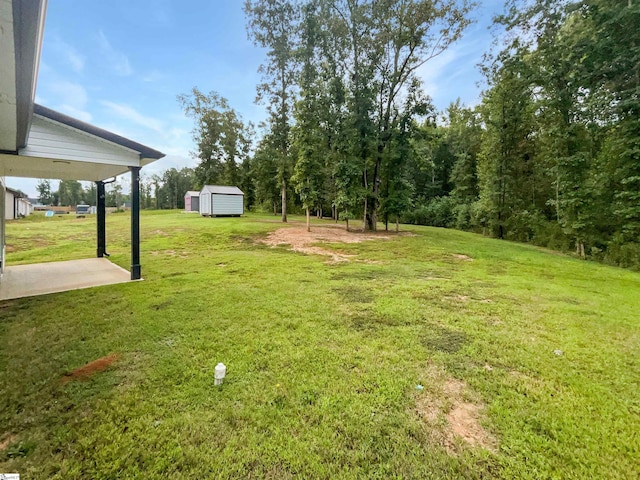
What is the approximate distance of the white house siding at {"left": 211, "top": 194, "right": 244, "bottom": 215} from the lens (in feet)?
72.0

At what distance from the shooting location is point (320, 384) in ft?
8.09

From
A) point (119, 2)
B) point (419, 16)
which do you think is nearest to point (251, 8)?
point (419, 16)

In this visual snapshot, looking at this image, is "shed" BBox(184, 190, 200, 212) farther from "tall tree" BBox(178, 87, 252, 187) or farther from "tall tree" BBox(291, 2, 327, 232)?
"tall tree" BBox(291, 2, 327, 232)

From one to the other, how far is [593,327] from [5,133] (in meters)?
8.27

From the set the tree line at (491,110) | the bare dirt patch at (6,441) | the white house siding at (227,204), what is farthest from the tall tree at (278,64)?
the bare dirt patch at (6,441)

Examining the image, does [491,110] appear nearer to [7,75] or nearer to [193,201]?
[7,75]

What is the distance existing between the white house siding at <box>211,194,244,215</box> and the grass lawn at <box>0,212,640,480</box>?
17446 mm

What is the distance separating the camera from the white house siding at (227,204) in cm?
2194

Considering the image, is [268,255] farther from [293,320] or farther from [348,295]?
[293,320]

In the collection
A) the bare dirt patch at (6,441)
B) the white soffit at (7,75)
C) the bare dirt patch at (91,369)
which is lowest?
the bare dirt patch at (6,441)

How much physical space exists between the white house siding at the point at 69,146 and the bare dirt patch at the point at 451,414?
20.6 feet

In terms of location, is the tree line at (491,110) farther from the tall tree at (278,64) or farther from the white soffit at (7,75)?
the white soffit at (7,75)

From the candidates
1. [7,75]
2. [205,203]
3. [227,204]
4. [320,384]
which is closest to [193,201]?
[205,203]

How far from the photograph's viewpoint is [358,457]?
1755mm
